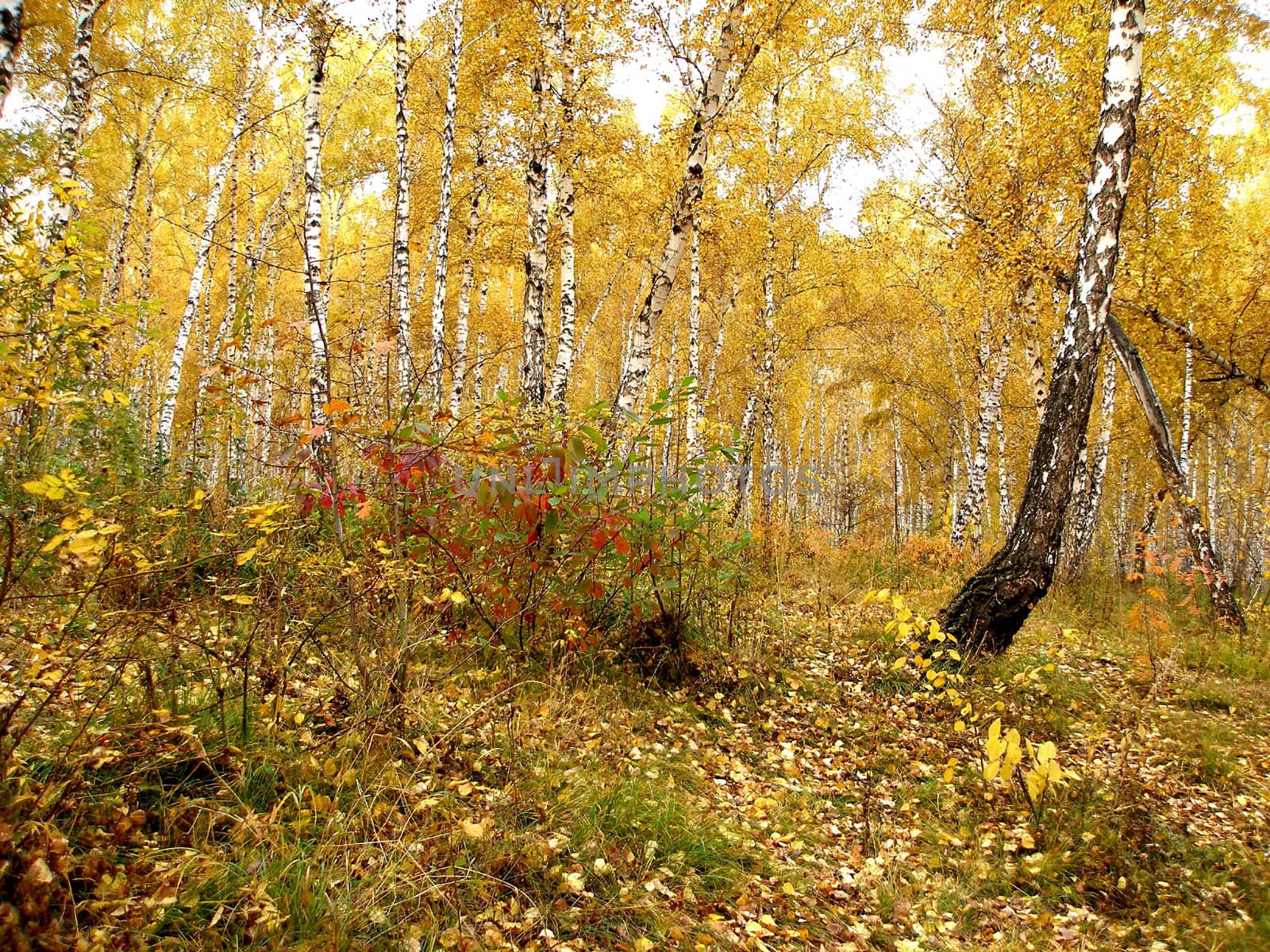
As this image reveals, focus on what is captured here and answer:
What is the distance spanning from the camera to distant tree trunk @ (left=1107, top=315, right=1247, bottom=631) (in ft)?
21.0

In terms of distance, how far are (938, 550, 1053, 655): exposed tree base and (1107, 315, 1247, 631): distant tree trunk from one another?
9.05 ft

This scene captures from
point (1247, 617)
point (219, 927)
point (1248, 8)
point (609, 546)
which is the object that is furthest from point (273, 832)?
point (1248, 8)

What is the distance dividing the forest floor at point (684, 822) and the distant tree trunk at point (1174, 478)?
6.72ft

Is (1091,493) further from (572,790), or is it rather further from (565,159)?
(572,790)

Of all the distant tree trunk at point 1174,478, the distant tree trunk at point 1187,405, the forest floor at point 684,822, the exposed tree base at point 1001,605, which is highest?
the distant tree trunk at point 1187,405

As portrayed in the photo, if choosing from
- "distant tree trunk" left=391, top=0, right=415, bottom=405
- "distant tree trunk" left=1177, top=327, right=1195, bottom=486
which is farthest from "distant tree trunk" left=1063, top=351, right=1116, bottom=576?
"distant tree trunk" left=391, top=0, right=415, bottom=405

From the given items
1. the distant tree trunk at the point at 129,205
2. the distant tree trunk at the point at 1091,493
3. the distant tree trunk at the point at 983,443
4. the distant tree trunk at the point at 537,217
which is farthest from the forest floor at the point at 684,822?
the distant tree trunk at the point at 129,205

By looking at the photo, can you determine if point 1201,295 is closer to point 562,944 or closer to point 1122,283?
point 1122,283

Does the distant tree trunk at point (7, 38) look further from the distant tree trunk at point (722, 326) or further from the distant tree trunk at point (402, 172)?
the distant tree trunk at point (722, 326)

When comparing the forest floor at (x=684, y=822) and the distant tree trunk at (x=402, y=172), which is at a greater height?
the distant tree trunk at (x=402, y=172)

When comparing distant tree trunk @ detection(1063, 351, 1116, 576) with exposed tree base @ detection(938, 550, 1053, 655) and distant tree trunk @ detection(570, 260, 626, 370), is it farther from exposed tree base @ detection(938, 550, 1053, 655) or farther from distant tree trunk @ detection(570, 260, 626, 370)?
distant tree trunk @ detection(570, 260, 626, 370)

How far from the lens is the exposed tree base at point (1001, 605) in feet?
16.1

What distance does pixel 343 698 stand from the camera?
2896 millimetres

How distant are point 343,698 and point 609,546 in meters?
1.75
